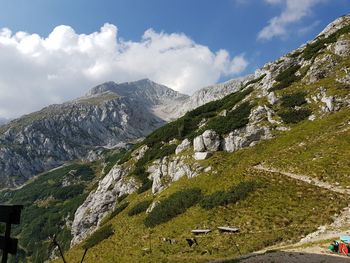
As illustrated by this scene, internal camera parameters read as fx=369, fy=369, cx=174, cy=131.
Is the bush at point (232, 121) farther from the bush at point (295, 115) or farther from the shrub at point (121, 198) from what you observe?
the shrub at point (121, 198)

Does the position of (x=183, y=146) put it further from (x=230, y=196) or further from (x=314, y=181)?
(x=314, y=181)

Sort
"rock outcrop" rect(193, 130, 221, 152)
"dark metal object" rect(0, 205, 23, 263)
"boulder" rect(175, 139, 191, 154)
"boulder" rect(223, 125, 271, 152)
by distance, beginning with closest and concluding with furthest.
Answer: "dark metal object" rect(0, 205, 23, 263) < "boulder" rect(223, 125, 271, 152) < "rock outcrop" rect(193, 130, 221, 152) < "boulder" rect(175, 139, 191, 154)

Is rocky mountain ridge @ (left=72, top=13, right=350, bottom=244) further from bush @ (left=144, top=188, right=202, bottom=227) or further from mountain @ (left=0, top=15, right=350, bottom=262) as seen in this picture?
bush @ (left=144, top=188, right=202, bottom=227)

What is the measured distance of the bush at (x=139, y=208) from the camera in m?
66.3

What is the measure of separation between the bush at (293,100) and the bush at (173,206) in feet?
96.0

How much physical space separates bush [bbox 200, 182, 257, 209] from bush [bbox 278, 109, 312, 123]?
23840 mm

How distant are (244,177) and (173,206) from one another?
38.2 feet

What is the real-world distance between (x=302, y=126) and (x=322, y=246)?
3905cm

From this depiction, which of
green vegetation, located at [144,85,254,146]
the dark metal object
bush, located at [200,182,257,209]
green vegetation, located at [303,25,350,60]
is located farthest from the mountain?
the dark metal object

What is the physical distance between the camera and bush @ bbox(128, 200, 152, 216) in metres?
66.3

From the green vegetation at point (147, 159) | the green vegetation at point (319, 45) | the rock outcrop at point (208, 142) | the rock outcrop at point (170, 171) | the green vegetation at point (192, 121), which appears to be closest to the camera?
the rock outcrop at point (170, 171)

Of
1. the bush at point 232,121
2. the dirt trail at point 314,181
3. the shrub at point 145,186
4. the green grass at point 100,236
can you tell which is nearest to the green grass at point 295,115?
the bush at point 232,121

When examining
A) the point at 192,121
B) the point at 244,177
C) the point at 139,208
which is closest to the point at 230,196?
the point at 244,177

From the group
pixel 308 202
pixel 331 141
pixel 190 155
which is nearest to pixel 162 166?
pixel 190 155
